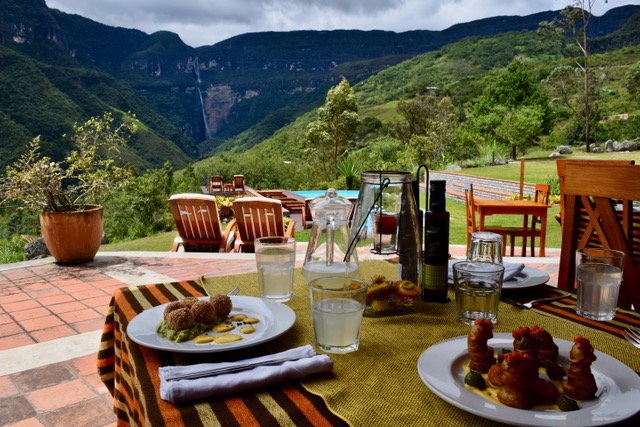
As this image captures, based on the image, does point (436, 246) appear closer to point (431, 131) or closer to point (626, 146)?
point (626, 146)

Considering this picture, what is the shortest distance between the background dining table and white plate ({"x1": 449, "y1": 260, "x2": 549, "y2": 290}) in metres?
0.02

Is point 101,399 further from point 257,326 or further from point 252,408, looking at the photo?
point 252,408

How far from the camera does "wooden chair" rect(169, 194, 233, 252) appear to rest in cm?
394

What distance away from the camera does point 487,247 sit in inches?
40.3

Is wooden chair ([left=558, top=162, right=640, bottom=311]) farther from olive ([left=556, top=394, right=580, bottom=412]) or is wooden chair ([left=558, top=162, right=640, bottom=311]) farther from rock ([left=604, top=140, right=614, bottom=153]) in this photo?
rock ([left=604, top=140, right=614, bottom=153])

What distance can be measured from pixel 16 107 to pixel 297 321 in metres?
38.5

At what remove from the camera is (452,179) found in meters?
14.3

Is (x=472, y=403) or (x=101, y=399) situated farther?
(x=101, y=399)

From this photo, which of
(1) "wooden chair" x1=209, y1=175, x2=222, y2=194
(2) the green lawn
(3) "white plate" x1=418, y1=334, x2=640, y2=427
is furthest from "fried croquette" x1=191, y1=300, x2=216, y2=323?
(1) "wooden chair" x1=209, y1=175, x2=222, y2=194

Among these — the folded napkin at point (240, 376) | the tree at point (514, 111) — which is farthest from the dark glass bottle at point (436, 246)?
the tree at point (514, 111)

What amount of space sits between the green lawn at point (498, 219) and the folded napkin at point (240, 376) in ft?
15.5

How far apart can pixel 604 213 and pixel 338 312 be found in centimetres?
84

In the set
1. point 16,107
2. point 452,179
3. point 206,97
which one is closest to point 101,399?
point 452,179

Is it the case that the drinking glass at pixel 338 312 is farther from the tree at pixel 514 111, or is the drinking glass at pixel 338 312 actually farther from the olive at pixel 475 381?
the tree at pixel 514 111
